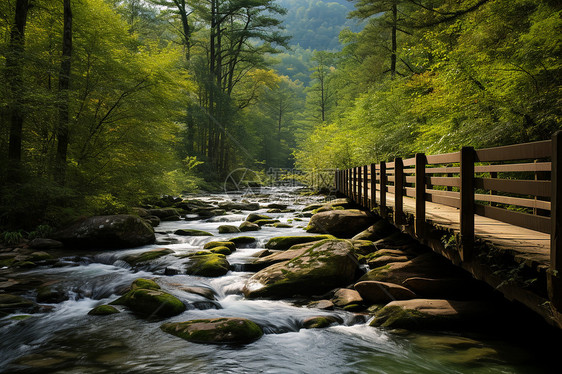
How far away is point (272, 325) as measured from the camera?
217 inches

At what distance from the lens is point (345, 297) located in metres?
6.11

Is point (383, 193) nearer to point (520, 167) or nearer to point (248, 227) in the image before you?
point (520, 167)

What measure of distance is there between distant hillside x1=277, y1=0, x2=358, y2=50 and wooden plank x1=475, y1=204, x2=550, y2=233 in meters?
157

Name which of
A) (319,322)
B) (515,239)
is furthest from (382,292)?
(515,239)

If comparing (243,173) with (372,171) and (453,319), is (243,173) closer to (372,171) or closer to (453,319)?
(372,171)

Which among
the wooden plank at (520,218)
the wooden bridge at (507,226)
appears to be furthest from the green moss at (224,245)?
the wooden plank at (520,218)

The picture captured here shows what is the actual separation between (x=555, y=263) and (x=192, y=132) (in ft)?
108

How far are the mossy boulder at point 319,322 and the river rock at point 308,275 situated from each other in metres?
1.11

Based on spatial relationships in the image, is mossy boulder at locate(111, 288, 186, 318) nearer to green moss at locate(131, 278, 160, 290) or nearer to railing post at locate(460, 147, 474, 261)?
green moss at locate(131, 278, 160, 290)

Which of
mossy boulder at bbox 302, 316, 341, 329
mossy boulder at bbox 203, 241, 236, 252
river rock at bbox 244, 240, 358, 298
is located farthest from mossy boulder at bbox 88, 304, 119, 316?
mossy boulder at bbox 203, 241, 236, 252

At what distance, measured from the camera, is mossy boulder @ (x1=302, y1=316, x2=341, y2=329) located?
5.35 meters

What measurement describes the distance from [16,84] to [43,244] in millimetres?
4358

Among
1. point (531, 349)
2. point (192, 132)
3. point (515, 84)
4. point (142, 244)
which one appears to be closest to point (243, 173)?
point (192, 132)

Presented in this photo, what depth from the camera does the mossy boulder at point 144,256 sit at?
8.60m
